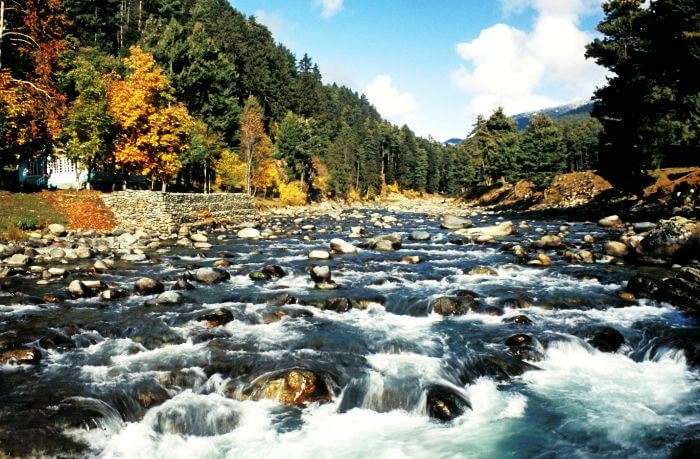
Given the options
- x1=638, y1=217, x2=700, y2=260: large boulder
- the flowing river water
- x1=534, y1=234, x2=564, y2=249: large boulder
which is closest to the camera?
the flowing river water

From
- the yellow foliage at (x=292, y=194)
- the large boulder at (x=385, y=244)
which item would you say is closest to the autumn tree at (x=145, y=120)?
the large boulder at (x=385, y=244)

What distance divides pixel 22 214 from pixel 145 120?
13.8 metres

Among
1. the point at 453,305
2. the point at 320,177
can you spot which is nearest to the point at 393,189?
the point at 320,177

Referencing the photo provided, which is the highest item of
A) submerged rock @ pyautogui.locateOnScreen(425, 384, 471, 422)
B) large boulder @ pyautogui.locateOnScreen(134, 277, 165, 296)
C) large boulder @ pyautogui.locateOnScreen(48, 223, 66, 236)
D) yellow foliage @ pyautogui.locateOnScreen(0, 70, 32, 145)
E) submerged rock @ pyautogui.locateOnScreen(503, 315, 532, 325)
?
yellow foliage @ pyautogui.locateOnScreen(0, 70, 32, 145)

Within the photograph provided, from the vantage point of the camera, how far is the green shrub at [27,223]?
98.5ft

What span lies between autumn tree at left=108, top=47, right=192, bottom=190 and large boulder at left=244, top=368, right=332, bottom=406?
35.7m

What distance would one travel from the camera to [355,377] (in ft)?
35.8

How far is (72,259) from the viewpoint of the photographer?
25172 millimetres

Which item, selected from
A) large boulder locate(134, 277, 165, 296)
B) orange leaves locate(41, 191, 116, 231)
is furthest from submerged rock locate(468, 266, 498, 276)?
orange leaves locate(41, 191, 116, 231)

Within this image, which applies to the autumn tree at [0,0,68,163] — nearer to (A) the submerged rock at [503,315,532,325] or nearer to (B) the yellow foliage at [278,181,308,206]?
(A) the submerged rock at [503,315,532,325]

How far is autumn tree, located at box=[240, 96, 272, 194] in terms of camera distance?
62.2m

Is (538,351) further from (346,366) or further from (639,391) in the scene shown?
(346,366)

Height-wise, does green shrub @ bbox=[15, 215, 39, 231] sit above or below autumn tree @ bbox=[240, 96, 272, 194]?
below

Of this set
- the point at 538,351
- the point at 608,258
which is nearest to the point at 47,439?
the point at 538,351
